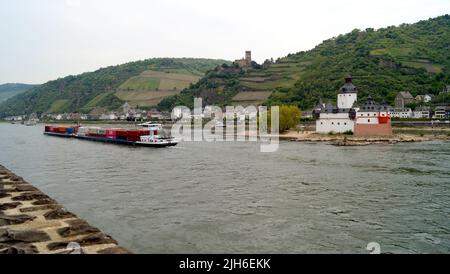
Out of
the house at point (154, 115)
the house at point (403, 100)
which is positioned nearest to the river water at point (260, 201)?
the house at point (403, 100)

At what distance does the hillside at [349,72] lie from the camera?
99.4 m

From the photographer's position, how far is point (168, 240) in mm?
14875

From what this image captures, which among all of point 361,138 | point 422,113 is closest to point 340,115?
point 361,138

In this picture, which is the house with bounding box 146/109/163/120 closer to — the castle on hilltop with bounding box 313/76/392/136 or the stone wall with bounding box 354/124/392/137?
the castle on hilltop with bounding box 313/76/392/136

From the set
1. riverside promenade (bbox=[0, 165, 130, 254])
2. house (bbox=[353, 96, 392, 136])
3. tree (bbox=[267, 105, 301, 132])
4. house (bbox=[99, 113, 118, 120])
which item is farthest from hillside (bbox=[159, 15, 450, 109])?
riverside promenade (bbox=[0, 165, 130, 254])

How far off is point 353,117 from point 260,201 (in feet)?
155

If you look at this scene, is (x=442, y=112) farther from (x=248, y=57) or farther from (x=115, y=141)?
(x=248, y=57)

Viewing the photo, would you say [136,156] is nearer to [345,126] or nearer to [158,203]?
[158,203]

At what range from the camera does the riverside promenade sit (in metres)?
11.1

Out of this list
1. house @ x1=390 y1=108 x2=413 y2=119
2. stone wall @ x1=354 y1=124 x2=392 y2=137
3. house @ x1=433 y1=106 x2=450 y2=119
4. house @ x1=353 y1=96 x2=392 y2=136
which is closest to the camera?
stone wall @ x1=354 y1=124 x2=392 y2=137

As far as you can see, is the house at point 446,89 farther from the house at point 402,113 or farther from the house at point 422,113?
the house at point 402,113

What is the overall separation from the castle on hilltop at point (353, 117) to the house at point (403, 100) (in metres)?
22.9
